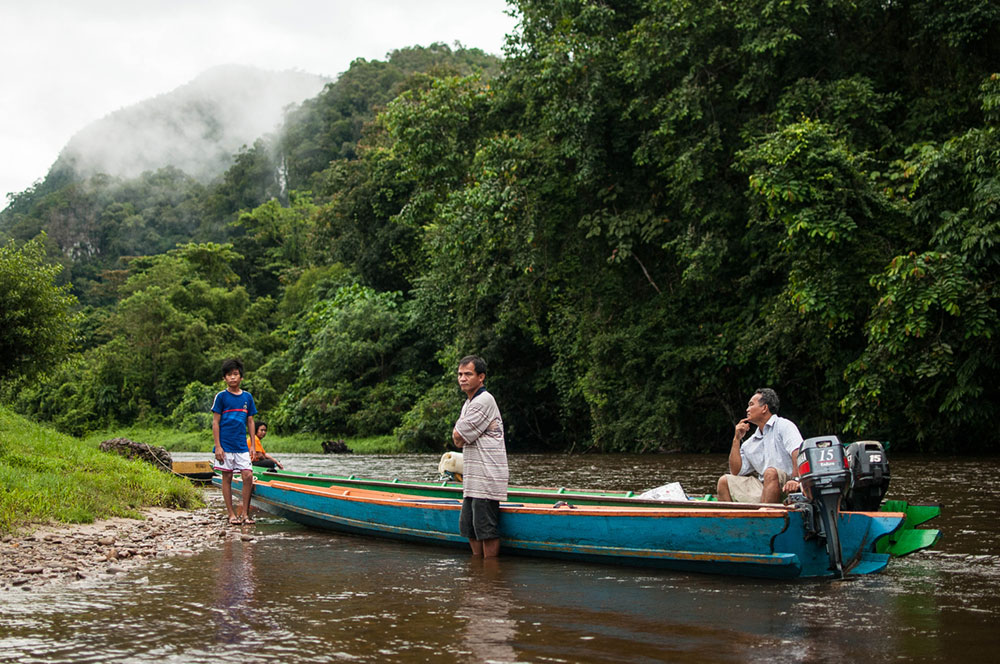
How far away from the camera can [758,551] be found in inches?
227

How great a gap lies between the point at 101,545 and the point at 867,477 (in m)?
6.04

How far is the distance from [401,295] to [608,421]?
46.1 feet

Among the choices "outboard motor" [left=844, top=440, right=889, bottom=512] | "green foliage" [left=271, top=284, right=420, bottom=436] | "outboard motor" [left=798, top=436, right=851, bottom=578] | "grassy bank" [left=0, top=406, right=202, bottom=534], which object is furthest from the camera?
"green foliage" [left=271, top=284, right=420, bottom=436]

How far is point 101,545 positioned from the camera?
7.21 metres

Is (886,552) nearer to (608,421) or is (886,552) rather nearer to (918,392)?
(918,392)

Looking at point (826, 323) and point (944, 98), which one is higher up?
point (944, 98)

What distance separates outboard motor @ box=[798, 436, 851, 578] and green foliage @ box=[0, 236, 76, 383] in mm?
14081

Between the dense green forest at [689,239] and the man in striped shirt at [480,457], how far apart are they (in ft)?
28.2

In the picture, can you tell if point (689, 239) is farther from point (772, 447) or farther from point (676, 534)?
point (676, 534)

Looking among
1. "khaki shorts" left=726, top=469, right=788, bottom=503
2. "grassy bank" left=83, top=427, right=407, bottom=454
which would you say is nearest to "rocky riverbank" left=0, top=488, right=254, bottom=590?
"khaki shorts" left=726, top=469, right=788, bottom=503

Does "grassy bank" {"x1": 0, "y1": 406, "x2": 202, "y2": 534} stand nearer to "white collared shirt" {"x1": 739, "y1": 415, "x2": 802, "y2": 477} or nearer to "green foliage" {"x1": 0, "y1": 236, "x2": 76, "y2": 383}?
"green foliage" {"x1": 0, "y1": 236, "x2": 76, "y2": 383}

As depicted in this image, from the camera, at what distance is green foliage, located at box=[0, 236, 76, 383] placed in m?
15.6

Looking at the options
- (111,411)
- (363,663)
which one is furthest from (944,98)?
(111,411)

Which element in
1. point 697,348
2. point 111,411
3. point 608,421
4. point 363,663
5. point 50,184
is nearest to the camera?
point 363,663
